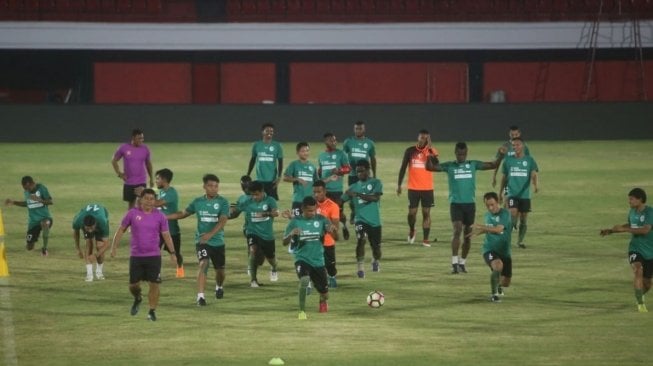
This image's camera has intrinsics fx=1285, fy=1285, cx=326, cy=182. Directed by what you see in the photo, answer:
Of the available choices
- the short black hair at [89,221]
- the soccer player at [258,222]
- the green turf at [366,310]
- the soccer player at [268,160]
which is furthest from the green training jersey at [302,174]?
the short black hair at [89,221]

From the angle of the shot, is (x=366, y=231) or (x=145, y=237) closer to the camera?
(x=145, y=237)

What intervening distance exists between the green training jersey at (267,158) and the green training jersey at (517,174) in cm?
445

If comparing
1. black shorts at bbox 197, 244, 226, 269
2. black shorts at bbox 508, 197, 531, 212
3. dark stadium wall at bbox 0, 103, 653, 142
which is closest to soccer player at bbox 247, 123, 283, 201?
black shorts at bbox 508, 197, 531, 212

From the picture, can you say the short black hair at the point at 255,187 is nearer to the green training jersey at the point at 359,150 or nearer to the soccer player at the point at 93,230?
the soccer player at the point at 93,230

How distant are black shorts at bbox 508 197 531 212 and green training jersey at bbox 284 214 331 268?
7.72 metres

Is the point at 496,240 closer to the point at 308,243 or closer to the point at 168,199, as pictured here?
the point at 308,243

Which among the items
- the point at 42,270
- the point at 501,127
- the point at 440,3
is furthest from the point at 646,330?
the point at 440,3

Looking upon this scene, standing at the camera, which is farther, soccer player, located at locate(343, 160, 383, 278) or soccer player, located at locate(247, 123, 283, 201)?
soccer player, located at locate(247, 123, 283, 201)

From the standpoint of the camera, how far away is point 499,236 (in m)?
18.8

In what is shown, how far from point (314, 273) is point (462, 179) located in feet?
16.7

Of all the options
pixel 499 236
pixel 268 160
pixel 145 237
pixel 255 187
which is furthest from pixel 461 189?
pixel 145 237

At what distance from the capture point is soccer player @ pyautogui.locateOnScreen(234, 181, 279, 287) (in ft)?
63.9

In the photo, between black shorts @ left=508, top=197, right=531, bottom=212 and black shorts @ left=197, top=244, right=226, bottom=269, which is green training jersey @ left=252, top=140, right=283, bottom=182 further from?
black shorts @ left=197, top=244, right=226, bottom=269

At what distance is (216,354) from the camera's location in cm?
1531
